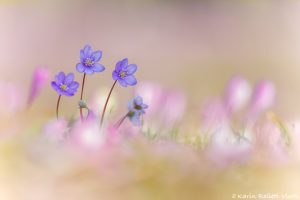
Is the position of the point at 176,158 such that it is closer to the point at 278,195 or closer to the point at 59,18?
the point at 278,195

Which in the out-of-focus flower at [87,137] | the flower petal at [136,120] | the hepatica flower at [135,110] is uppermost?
the hepatica flower at [135,110]

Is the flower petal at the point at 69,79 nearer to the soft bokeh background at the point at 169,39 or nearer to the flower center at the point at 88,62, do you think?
the flower center at the point at 88,62

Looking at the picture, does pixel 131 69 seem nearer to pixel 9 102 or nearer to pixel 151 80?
pixel 9 102

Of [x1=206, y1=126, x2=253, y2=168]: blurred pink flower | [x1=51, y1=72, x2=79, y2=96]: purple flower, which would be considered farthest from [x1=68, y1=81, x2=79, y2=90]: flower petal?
[x1=206, y1=126, x2=253, y2=168]: blurred pink flower

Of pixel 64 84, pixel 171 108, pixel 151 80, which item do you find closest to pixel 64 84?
pixel 64 84

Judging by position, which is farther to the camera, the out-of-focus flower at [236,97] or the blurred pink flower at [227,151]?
the out-of-focus flower at [236,97]

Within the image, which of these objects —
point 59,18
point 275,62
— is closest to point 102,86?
point 59,18

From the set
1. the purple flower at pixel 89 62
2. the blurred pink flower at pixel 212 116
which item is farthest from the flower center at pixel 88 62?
the blurred pink flower at pixel 212 116

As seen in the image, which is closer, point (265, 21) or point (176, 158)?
point (176, 158)
